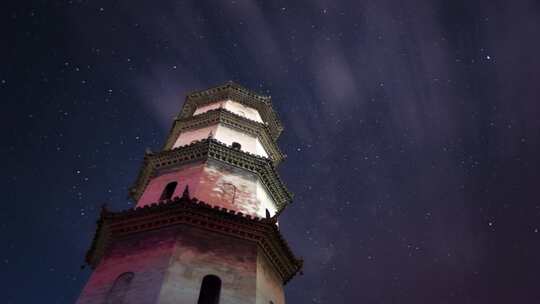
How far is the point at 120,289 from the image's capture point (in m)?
13.9

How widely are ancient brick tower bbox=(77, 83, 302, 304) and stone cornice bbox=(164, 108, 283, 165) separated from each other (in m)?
1.96

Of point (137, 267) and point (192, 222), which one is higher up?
point (192, 222)

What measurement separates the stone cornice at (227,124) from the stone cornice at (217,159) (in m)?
3.25

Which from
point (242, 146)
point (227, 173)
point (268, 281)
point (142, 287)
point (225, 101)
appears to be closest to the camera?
point (142, 287)

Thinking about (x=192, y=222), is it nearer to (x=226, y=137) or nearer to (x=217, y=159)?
(x=217, y=159)

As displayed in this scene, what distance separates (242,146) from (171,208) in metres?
7.04

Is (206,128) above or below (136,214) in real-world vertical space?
above

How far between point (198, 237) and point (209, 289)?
5.86 ft

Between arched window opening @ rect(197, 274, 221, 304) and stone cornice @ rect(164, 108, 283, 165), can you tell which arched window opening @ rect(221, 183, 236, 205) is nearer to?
arched window opening @ rect(197, 274, 221, 304)

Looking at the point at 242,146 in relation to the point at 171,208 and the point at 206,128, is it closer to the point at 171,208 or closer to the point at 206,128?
the point at 206,128

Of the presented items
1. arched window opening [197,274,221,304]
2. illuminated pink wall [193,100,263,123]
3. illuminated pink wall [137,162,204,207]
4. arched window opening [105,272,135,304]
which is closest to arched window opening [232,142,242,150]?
illuminated pink wall [137,162,204,207]

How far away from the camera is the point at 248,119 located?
920 inches

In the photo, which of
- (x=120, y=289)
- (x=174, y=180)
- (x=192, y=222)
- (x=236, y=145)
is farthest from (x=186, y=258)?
(x=236, y=145)

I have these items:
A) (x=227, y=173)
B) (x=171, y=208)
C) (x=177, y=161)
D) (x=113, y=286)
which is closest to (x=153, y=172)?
(x=177, y=161)
